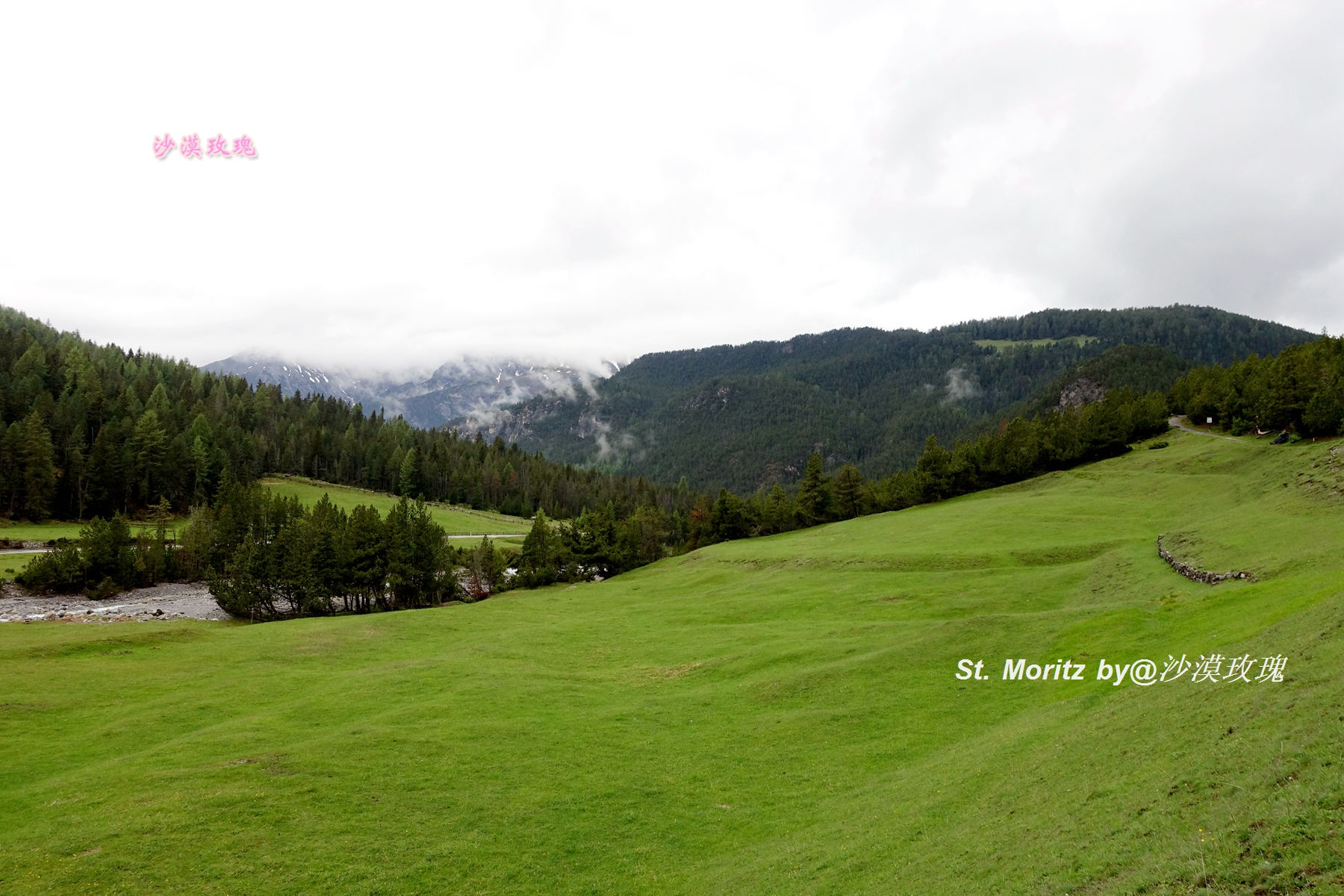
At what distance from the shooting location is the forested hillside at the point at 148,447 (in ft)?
397

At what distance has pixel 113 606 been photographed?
77.9m

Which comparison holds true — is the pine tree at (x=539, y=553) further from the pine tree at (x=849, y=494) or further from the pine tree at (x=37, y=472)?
the pine tree at (x=37, y=472)

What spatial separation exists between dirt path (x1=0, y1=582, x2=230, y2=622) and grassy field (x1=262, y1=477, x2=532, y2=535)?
54511mm

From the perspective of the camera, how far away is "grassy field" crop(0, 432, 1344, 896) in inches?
599

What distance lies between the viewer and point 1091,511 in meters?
83.0

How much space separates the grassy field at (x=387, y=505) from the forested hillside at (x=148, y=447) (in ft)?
28.7

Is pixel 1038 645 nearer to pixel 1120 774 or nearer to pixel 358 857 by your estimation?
pixel 1120 774

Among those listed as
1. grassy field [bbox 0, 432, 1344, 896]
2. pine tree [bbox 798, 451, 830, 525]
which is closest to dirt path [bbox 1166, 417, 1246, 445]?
grassy field [bbox 0, 432, 1344, 896]

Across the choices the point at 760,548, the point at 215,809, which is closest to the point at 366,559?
the point at 760,548

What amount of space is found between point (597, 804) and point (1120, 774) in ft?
58.6

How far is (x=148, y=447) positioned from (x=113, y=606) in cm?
6883

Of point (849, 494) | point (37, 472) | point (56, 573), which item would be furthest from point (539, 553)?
point (37, 472)

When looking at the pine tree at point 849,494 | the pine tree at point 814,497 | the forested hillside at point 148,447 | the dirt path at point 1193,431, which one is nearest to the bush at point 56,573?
the forested hillside at point 148,447

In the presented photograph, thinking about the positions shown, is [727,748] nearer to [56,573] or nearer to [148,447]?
[56,573]
